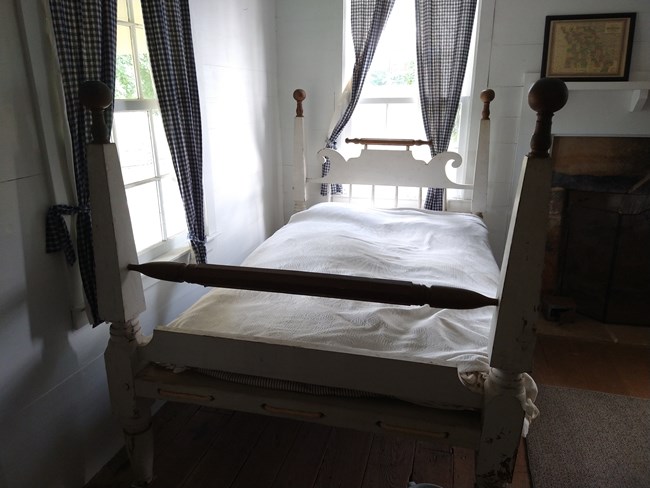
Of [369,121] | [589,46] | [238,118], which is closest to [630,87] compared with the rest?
[589,46]

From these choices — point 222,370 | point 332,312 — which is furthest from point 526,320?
point 222,370

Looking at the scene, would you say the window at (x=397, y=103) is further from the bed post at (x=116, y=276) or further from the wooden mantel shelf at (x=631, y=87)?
the bed post at (x=116, y=276)

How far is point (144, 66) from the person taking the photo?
6.21 ft

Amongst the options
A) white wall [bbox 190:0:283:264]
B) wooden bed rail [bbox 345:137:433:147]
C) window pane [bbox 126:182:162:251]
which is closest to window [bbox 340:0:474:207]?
wooden bed rail [bbox 345:137:433:147]

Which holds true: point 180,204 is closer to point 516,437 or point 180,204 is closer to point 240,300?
point 240,300

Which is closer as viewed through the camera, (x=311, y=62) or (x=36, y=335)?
(x=36, y=335)

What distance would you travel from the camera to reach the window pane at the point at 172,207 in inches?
81.8

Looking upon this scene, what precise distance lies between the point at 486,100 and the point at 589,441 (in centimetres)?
178

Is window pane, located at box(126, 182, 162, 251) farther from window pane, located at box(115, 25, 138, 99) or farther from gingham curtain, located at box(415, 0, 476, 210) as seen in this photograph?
gingham curtain, located at box(415, 0, 476, 210)

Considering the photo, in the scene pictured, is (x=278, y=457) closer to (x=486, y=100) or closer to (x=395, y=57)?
(x=486, y=100)

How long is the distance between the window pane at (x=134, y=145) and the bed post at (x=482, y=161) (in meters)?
1.82

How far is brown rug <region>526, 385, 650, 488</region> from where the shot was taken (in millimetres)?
1690

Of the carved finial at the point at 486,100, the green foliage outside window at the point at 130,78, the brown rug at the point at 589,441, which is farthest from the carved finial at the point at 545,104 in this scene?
the carved finial at the point at 486,100

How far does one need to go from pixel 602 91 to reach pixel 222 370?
8.51 ft
